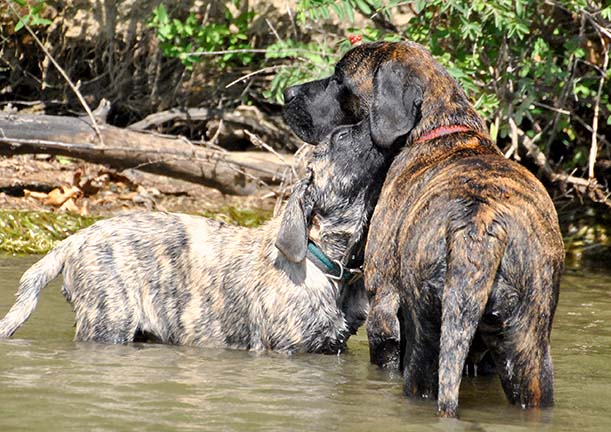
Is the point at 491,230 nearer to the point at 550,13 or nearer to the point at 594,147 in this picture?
the point at 594,147

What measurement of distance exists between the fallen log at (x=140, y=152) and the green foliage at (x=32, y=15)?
0.86m

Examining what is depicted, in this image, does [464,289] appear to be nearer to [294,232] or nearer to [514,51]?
[294,232]

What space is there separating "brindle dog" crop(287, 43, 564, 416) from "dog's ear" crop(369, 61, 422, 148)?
0.16m

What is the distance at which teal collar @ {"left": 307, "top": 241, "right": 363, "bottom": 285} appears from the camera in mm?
6387

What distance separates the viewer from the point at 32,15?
10727 millimetres

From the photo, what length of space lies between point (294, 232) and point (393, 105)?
0.89m

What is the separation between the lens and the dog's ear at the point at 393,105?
5.99 m

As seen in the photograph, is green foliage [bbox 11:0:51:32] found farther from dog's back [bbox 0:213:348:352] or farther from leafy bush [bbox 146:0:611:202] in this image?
dog's back [bbox 0:213:348:352]

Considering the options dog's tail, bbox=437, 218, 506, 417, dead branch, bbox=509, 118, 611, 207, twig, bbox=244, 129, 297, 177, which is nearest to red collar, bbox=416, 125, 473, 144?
dog's tail, bbox=437, 218, 506, 417

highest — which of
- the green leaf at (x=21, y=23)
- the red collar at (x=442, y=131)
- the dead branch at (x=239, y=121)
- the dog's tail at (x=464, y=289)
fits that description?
the green leaf at (x=21, y=23)

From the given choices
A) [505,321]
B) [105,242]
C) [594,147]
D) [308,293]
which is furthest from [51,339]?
[594,147]

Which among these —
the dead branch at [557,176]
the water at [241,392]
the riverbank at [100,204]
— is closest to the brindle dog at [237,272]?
the water at [241,392]

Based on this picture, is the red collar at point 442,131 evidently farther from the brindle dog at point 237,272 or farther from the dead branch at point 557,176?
the dead branch at point 557,176

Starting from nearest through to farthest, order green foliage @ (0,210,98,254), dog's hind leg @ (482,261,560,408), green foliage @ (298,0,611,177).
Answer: dog's hind leg @ (482,261,560,408)
green foliage @ (298,0,611,177)
green foliage @ (0,210,98,254)
